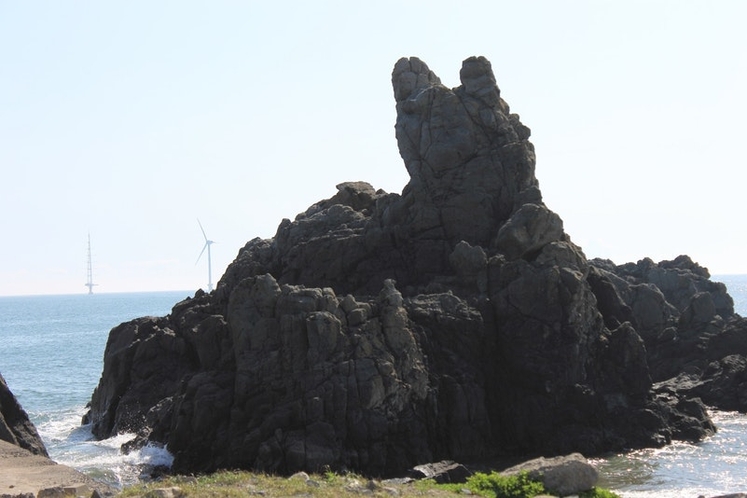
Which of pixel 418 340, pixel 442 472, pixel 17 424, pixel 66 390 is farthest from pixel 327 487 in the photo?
pixel 66 390

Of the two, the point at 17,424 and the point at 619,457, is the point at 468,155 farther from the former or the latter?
the point at 17,424

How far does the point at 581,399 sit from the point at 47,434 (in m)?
29.6

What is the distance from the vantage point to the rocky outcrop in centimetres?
3512

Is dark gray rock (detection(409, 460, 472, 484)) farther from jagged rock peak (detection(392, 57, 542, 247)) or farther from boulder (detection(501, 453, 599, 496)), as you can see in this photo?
jagged rock peak (detection(392, 57, 542, 247))

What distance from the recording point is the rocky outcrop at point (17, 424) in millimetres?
35125

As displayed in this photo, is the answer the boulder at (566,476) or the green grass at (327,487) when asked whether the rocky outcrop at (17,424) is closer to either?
the green grass at (327,487)

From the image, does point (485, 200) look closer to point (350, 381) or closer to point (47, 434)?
point (350, 381)

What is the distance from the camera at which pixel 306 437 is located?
134 feet

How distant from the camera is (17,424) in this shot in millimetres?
35688

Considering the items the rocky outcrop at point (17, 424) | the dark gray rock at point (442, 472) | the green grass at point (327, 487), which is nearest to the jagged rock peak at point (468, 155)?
the dark gray rock at point (442, 472)

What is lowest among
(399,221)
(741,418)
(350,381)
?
(741,418)

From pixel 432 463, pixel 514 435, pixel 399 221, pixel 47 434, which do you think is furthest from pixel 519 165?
pixel 47 434

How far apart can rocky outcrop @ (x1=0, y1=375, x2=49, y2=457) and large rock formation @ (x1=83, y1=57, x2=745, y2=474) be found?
807cm

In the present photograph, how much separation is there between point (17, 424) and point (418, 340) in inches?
734
